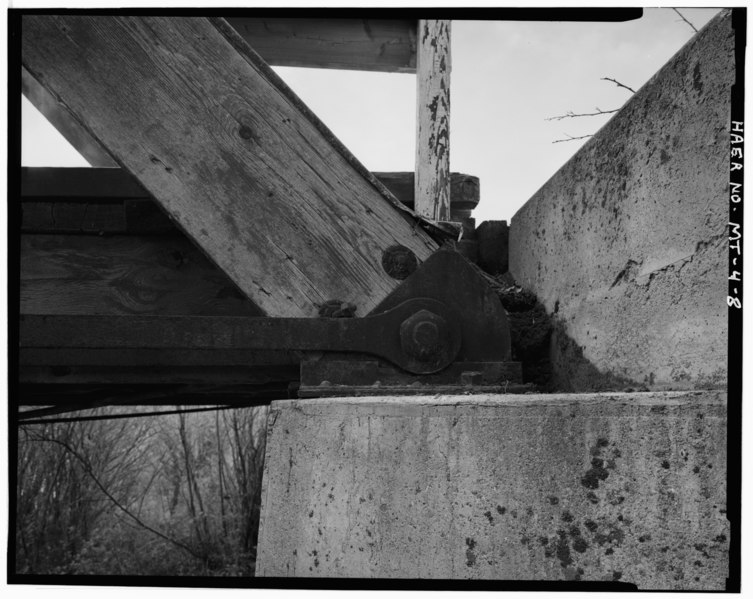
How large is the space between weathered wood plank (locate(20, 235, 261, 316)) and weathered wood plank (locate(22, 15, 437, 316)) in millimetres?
439

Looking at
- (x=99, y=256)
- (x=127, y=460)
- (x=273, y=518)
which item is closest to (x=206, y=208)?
(x=99, y=256)

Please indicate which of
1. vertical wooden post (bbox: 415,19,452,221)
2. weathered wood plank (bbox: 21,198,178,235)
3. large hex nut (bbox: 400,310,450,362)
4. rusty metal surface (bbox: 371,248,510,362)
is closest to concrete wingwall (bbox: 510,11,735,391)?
rusty metal surface (bbox: 371,248,510,362)

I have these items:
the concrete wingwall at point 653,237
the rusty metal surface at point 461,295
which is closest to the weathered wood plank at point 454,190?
the concrete wingwall at point 653,237

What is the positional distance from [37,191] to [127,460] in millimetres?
8017

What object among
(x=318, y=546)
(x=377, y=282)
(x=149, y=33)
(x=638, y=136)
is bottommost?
(x=318, y=546)

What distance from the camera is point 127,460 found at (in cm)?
899

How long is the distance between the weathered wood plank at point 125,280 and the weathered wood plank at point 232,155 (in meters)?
0.44

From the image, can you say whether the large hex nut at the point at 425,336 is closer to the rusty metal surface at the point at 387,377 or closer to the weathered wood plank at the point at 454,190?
the rusty metal surface at the point at 387,377

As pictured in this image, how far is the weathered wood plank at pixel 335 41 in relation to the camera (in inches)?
107

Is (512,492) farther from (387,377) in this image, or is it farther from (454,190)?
(454,190)

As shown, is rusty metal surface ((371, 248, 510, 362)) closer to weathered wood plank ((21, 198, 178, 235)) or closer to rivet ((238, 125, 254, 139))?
rivet ((238, 125, 254, 139))

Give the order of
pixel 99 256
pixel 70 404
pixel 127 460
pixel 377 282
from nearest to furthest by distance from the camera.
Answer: pixel 377 282, pixel 99 256, pixel 70 404, pixel 127 460

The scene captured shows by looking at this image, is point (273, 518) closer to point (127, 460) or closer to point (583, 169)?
point (583, 169)

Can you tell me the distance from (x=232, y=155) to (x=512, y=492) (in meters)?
1.03
